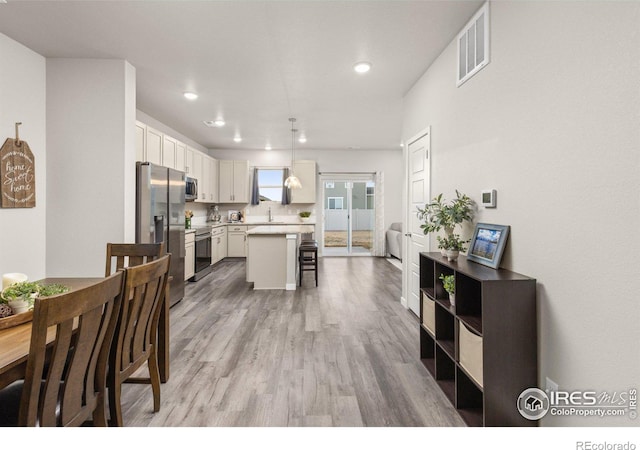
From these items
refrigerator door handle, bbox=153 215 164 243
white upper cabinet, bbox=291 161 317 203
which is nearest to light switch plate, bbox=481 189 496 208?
refrigerator door handle, bbox=153 215 164 243

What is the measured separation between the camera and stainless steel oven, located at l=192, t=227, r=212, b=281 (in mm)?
5727

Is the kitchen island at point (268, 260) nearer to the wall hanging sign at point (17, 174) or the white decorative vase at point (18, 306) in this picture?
the wall hanging sign at point (17, 174)

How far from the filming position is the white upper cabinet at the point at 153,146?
4277 mm

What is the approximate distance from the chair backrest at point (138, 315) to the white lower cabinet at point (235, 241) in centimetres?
581

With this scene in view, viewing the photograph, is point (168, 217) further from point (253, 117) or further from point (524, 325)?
point (524, 325)

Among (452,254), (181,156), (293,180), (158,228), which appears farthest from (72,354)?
(293,180)

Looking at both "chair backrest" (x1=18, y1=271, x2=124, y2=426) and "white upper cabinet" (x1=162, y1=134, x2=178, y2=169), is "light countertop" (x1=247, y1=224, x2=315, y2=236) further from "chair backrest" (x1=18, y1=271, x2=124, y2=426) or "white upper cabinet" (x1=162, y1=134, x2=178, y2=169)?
"chair backrest" (x1=18, y1=271, x2=124, y2=426)

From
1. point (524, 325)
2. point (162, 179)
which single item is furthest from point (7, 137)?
point (524, 325)

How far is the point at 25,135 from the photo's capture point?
10.1ft

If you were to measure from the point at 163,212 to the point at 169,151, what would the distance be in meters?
1.40

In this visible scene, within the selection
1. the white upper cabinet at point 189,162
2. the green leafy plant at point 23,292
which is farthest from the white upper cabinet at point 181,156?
the green leafy plant at point 23,292

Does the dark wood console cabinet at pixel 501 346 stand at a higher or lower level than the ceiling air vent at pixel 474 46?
lower

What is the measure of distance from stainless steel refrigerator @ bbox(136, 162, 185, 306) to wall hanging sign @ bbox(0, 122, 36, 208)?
0.86 metres

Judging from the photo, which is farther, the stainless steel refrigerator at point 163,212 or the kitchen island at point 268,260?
the kitchen island at point 268,260
